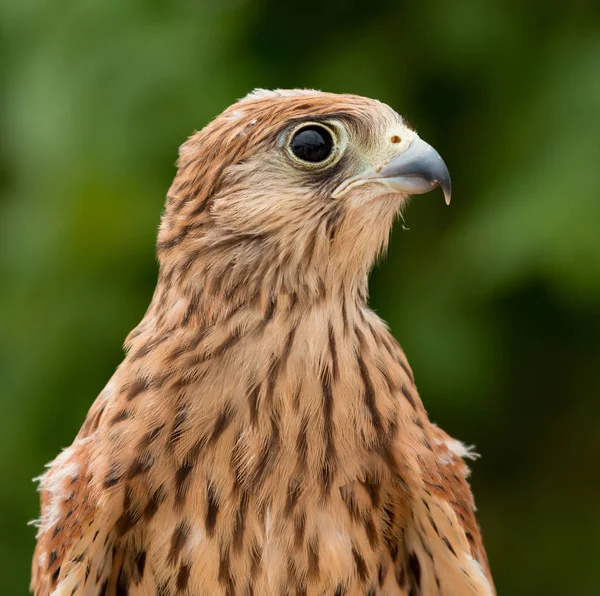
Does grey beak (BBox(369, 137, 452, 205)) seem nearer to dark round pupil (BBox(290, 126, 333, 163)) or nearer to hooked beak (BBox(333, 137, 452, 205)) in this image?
hooked beak (BBox(333, 137, 452, 205))

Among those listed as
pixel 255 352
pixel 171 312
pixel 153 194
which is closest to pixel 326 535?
pixel 255 352

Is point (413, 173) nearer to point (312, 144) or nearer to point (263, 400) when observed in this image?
point (312, 144)

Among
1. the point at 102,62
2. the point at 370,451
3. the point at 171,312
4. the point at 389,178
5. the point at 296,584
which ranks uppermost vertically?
the point at 102,62

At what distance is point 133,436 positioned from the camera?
2.52 meters

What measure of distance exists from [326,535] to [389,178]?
92 centimetres

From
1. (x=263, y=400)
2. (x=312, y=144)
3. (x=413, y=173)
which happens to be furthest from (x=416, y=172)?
(x=263, y=400)

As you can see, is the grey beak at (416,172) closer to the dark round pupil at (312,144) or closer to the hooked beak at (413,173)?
the hooked beak at (413,173)

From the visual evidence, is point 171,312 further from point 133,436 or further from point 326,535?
point 326,535

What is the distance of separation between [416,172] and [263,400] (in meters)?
0.69

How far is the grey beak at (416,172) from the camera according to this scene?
8.04 feet

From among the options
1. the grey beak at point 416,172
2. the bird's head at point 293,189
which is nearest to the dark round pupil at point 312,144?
the bird's head at point 293,189

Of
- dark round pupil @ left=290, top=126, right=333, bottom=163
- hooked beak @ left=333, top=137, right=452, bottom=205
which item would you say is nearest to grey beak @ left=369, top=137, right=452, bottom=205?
Result: hooked beak @ left=333, top=137, right=452, bottom=205

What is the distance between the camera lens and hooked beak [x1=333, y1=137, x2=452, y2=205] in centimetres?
245

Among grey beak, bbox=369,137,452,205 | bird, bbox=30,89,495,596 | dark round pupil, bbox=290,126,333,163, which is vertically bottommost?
bird, bbox=30,89,495,596
